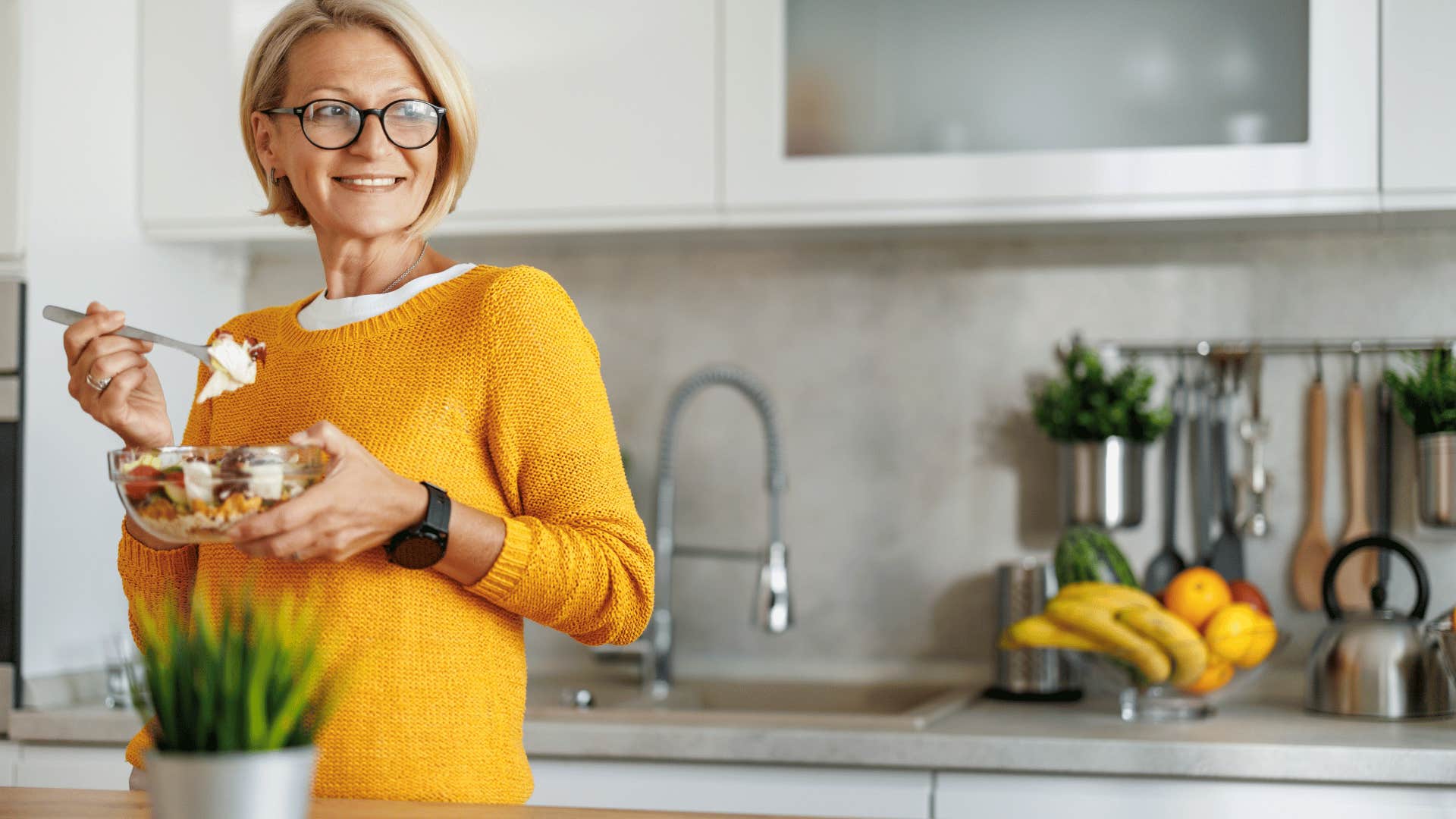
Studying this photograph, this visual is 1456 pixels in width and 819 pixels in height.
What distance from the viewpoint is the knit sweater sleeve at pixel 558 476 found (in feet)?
3.09

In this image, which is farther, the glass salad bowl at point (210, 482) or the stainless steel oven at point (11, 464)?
the stainless steel oven at point (11, 464)

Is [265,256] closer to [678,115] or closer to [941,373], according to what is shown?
[678,115]

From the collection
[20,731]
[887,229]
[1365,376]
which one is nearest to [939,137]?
[887,229]

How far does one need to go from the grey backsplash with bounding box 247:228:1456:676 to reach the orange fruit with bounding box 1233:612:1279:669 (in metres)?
0.36

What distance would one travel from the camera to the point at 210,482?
0.80 m

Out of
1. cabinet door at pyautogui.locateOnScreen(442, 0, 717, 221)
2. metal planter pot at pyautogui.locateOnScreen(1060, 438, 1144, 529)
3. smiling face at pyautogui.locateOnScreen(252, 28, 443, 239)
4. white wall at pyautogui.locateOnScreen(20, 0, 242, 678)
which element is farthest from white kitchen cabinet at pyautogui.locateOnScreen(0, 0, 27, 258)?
metal planter pot at pyautogui.locateOnScreen(1060, 438, 1144, 529)

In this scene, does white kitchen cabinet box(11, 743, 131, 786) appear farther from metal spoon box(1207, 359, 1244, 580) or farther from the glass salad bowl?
metal spoon box(1207, 359, 1244, 580)

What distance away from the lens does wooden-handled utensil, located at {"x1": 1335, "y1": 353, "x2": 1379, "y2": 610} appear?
2051mm

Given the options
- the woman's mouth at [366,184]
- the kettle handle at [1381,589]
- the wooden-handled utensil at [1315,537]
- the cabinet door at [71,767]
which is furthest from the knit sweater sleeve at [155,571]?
the wooden-handled utensil at [1315,537]

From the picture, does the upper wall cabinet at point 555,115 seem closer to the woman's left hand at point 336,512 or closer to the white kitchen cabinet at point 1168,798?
the white kitchen cabinet at point 1168,798

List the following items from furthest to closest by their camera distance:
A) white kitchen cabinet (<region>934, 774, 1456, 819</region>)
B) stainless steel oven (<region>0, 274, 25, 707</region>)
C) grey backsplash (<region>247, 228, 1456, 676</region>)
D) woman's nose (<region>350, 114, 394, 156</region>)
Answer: grey backsplash (<region>247, 228, 1456, 676</region>)
stainless steel oven (<region>0, 274, 25, 707</region>)
white kitchen cabinet (<region>934, 774, 1456, 819</region>)
woman's nose (<region>350, 114, 394, 156</region>)

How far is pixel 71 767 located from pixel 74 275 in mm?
685

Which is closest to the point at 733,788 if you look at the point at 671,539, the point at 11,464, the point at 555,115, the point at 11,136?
the point at 671,539

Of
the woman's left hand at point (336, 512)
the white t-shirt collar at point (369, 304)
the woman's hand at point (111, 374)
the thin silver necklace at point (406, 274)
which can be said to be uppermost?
the thin silver necklace at point (406, 274)
